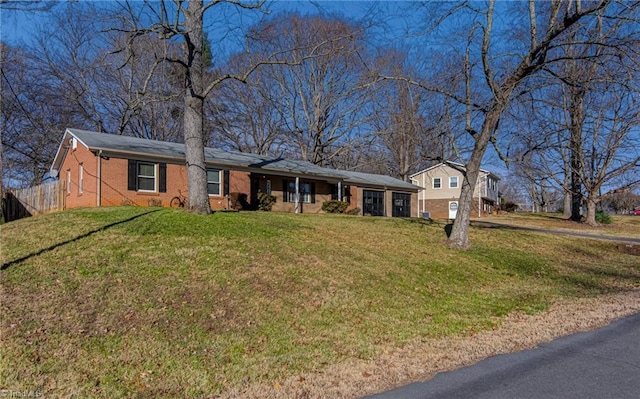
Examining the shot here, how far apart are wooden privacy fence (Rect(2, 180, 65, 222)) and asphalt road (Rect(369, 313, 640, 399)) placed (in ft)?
64.7

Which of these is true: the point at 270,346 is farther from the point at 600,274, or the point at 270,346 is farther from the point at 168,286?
the point at 600,274

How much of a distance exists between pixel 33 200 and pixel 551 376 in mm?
23499

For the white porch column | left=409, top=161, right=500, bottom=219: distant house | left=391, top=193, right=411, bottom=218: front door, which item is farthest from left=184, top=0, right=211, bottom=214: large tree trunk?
left=409, top=161, right=500, bottom=219: distant house

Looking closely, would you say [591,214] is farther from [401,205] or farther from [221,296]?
[221,296]

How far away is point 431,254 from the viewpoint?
11445 mm

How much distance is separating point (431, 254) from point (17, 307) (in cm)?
911

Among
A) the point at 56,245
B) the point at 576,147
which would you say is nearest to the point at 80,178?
the point at 56,245

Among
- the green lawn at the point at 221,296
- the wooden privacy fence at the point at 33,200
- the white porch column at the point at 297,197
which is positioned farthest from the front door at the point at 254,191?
the green lawn at the point at 221,296

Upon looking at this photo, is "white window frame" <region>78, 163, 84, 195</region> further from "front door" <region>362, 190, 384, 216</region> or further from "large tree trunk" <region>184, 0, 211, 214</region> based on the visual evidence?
"front door" <region>362, 190, 384, 216</region>

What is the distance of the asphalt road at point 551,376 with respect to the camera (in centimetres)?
404

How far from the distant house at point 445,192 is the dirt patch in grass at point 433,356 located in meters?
34.6

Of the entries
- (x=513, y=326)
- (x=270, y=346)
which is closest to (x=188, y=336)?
(x=270, y=346)

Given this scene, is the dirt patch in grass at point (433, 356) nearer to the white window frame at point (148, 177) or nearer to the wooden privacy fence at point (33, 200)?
the white window frame at point (148, 177)

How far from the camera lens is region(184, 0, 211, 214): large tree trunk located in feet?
41.9
